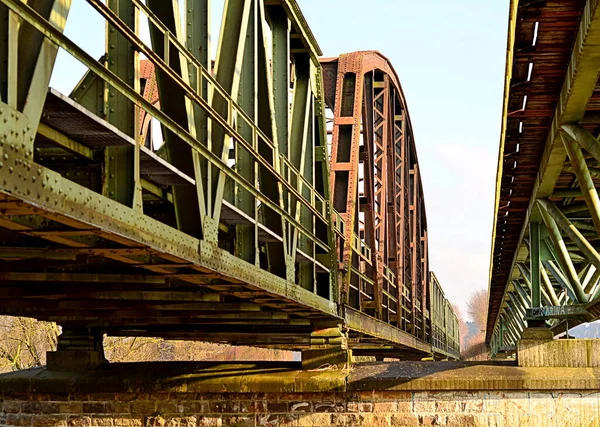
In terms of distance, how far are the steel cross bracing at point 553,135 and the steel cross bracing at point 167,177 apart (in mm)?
2483

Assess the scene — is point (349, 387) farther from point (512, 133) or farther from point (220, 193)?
point (220, 193)

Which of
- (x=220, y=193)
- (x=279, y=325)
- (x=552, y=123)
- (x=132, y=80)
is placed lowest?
(x=279, y=325)

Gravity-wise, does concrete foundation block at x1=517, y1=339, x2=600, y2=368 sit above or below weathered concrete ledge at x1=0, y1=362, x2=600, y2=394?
above

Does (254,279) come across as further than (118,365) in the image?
No

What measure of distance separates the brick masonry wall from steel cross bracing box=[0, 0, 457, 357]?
1.01 m

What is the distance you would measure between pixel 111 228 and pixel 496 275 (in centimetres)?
2458

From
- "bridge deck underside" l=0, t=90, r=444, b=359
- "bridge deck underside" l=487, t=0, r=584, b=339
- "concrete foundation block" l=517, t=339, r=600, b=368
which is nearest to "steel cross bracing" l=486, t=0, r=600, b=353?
"bridge deck underside" l=487, t=0, r=584, b=339

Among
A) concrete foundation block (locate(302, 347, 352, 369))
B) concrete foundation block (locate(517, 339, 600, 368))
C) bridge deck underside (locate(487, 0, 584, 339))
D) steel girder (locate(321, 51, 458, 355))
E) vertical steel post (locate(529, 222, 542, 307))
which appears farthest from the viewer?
steel girder (locate(321, 51, 458, 355))

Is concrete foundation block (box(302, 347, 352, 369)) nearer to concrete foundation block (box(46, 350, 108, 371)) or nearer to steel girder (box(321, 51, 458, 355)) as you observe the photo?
steel girder (box(321, 51, 458, 355))

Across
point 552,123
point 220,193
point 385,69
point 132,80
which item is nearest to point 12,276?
point 220,193

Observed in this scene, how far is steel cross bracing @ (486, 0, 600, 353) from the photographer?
7680 mm

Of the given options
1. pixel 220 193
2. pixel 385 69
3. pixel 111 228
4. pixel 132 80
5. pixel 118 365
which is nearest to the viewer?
pixel 111 228

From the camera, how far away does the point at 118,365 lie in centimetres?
1248

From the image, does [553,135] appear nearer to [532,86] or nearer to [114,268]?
[532,86]
